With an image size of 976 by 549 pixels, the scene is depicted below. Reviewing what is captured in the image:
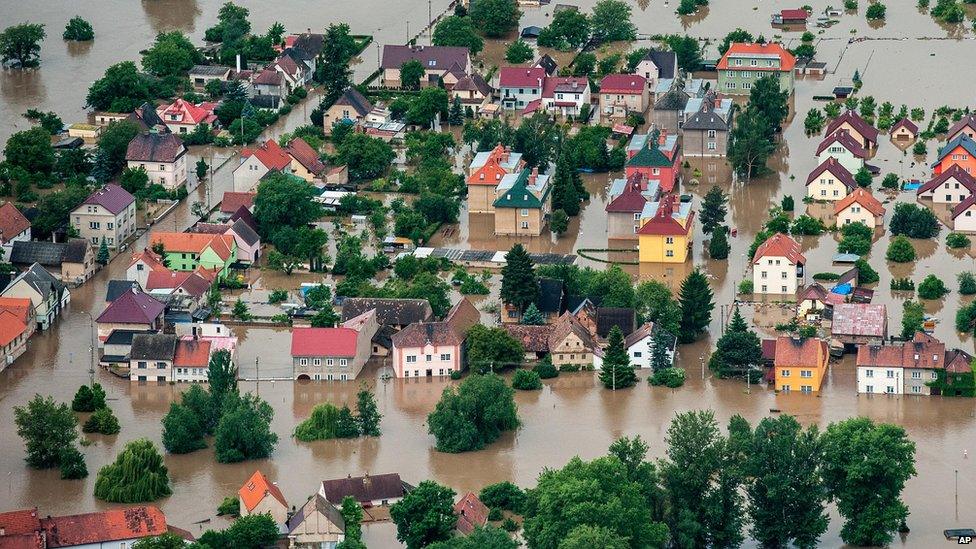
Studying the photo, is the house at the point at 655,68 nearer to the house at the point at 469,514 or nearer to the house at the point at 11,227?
the house at the point at 11,227

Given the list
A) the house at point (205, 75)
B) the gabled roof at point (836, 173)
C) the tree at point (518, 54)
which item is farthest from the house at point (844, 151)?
the house at point (205, 75)

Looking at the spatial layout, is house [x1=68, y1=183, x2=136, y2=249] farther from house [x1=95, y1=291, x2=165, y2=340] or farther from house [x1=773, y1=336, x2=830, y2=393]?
house [x1=773, y1=336, x2=830, y2=393]

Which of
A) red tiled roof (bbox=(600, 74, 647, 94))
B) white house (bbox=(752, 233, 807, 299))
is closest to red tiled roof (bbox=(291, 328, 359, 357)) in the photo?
white house (bbox=(752, 233, 807, 299))

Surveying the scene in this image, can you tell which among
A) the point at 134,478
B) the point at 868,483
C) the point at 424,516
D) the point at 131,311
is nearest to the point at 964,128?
the point at 868,483

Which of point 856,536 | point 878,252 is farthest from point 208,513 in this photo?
point 878,252

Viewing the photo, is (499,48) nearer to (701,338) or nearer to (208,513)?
(701,338)

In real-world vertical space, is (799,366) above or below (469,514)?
above

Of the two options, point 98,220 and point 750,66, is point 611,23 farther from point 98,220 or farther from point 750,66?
point 98,220
